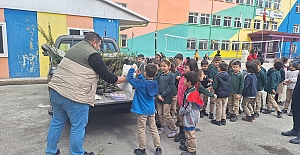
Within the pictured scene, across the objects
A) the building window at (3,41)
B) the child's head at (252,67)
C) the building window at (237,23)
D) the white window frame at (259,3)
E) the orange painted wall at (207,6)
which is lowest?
the child's head at (252,67)

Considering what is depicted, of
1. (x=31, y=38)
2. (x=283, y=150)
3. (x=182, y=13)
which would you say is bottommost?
(x=283, y=150)

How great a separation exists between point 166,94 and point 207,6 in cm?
2430

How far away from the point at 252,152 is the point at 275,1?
33.5 m

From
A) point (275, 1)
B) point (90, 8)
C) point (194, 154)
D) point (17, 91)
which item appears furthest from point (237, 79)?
point (275, 1)

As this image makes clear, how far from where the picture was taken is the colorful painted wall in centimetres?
938

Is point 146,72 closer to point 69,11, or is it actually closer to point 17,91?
point 17,91

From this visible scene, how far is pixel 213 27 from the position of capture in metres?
25.8

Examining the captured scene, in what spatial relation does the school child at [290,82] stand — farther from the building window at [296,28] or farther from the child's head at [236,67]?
the building window at [296,28]

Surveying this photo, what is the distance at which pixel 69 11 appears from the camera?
405 inches

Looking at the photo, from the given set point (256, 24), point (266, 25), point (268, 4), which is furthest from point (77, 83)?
point (268, 4)

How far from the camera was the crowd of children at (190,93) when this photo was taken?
10.7 feet

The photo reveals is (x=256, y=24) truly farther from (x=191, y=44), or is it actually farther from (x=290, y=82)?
(x=290, y=82)

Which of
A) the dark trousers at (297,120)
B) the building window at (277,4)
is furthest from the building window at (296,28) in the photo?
the dark trousers at (297,120)

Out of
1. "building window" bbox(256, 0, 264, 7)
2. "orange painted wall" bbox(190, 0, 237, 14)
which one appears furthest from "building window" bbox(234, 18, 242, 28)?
"building window" bbox(256, 0, 264, 7)
